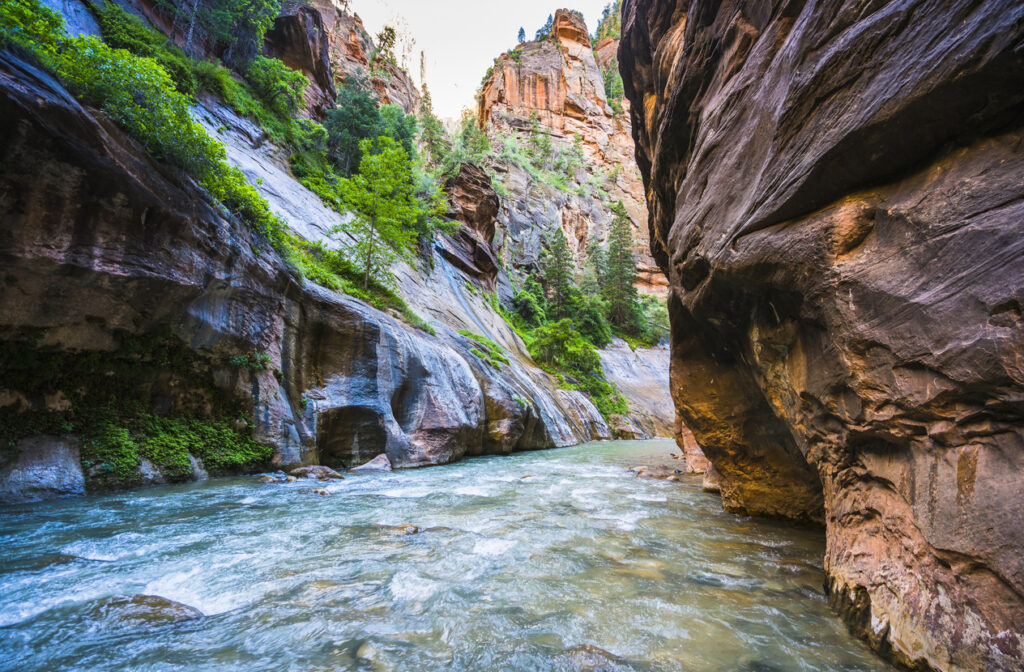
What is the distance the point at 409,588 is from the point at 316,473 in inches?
232

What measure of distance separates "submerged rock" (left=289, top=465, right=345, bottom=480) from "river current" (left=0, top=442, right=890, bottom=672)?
83.3 inches

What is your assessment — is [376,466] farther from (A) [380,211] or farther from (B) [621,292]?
(B) [621,292]

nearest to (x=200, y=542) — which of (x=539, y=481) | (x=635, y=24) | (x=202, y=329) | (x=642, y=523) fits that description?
(x=202, y=329)

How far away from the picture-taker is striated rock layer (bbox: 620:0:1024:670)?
2.02 m

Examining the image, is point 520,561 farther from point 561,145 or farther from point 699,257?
point 561,145

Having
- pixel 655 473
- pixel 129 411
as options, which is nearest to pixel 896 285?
pixel 655 473

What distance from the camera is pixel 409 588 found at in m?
3.30

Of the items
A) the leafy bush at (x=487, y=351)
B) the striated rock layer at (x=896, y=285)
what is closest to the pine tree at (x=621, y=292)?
the leafy bush at (x=487, y=351)

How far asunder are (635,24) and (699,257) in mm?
6927

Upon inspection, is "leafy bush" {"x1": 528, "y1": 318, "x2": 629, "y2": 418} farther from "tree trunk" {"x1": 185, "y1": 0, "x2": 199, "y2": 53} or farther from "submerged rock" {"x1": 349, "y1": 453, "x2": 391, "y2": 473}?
"tree trunk" {"x1": 185, "y1": 0, "x2": 199, "y2": 53}

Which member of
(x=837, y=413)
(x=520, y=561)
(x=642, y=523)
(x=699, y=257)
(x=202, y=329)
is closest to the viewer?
(x=837, y=413)

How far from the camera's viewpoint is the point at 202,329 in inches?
290

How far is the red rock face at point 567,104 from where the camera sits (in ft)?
205

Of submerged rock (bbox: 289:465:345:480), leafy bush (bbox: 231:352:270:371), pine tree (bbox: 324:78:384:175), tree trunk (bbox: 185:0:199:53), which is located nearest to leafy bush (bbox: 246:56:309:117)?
tree trunk (bbox: 185:0:199:53)
